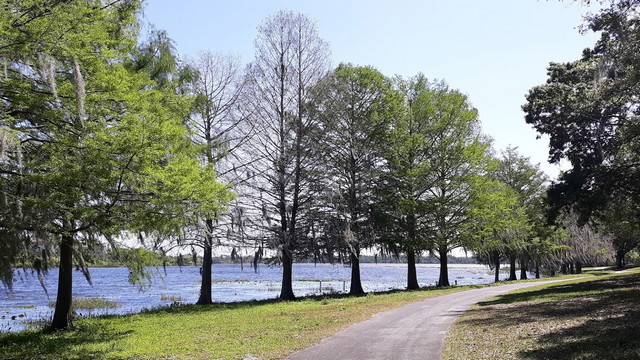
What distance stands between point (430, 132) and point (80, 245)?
23.2 metres

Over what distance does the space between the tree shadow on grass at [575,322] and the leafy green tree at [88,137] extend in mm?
8722

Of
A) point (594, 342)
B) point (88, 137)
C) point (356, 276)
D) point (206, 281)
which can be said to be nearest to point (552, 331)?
point (594, 342)

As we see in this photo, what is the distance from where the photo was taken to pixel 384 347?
10.7 meters

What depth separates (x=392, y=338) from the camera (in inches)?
463

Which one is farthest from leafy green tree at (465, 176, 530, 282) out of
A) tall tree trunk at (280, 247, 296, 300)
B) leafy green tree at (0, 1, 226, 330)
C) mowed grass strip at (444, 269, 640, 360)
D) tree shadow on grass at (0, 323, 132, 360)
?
tree shadow on grass at (0, 323, 132, 360)

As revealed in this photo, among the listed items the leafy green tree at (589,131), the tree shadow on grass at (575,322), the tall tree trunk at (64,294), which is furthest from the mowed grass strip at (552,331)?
the tall tree trunk at (64,294)

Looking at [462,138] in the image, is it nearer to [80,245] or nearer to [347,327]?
[347,327]

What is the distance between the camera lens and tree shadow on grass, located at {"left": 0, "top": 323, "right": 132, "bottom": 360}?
10.7 m

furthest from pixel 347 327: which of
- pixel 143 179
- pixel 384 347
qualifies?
pixel 143 179

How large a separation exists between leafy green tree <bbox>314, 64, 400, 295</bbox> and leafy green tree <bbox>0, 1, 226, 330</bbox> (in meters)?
15.0

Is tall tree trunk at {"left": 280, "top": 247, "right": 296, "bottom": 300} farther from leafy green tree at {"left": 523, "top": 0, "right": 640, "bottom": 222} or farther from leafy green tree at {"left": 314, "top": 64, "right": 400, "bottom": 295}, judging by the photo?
leafy green tree at {"left": 523, "top": 0, "right": 640, "bottom": 222}

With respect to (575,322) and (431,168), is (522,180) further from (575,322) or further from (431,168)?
(575,322)

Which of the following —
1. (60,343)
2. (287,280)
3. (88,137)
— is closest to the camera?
(88,137)

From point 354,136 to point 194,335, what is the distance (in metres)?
17.1
